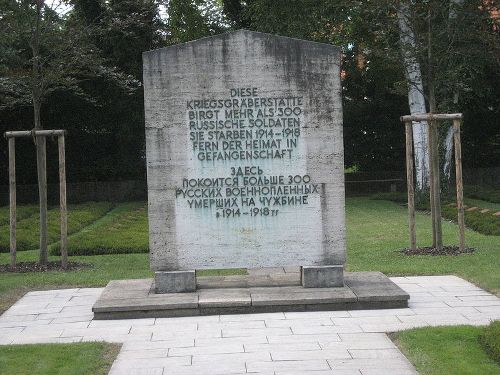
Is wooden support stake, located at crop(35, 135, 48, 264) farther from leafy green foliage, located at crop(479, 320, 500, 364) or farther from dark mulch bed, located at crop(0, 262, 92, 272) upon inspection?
leafy green foliage, located at crop(479, 320, 500, 364)

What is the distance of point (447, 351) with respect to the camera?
21.8 feet

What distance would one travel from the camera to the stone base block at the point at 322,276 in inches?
367

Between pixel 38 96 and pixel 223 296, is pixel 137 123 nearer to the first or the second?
pixel 38 96

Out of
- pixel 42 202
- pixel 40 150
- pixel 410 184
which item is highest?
pixel 40 150

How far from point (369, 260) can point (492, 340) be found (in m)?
6.39

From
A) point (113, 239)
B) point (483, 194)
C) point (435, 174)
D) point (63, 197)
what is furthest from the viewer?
point (483, 194)

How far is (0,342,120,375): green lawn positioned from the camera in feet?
21.0

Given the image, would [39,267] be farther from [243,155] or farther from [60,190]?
[243,155]

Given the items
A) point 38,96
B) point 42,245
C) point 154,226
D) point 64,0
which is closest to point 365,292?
point 154,226

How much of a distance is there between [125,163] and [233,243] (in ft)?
75.1

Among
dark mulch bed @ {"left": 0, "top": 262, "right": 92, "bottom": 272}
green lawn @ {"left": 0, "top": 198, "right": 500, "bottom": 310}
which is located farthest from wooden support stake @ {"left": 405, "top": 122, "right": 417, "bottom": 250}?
dark mulch bed @ {"left": 0, "top": 262, "right": 92, "bottom": 272}

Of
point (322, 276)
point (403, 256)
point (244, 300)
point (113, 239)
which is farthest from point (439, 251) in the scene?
point (113, 239)

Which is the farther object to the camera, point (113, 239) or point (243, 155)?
point (113, 239)

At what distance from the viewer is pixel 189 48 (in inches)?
363
